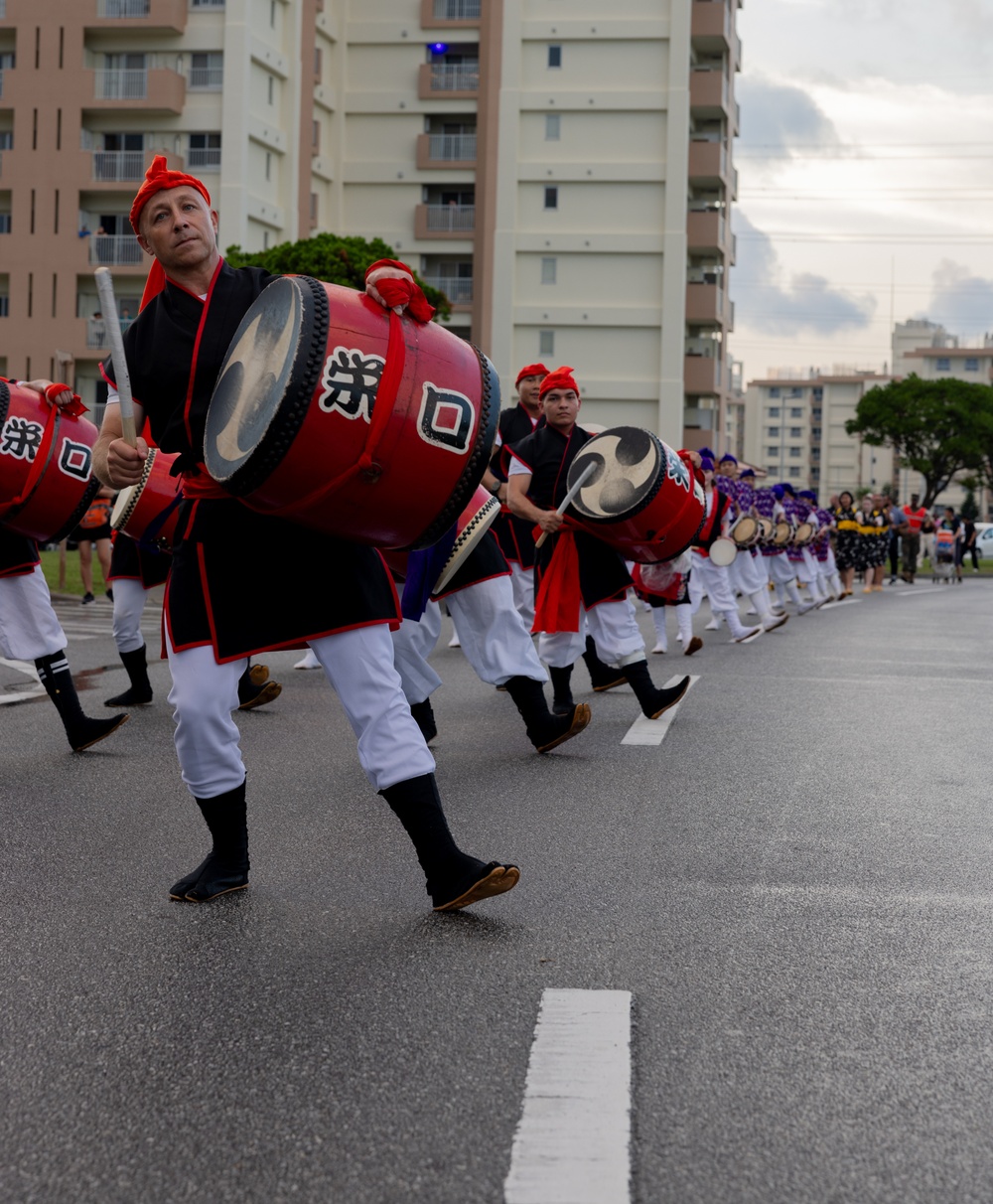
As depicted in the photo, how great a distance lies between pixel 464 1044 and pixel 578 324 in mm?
58324

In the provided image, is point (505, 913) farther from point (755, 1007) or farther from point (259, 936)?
point (755, 1007)

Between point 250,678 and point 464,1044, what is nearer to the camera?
point 464,1044

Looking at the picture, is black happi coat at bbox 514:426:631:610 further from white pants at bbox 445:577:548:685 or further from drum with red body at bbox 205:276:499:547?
drum with red body at bbox 205:276:499:547

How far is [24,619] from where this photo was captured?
25.2 ft

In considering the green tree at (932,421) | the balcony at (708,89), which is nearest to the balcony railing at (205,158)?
the balcony at (708,89)

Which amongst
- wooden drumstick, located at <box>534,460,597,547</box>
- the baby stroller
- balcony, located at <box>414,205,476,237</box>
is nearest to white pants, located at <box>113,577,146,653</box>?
wooden drumstick, located at <box>534,460,597,547</box>

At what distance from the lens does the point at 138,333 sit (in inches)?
181

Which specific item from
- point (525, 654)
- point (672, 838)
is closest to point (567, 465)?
point (525, 654)

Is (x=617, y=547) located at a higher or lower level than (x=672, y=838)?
higher

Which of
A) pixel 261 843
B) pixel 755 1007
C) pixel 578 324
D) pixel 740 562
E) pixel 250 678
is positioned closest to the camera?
pixel 755 1007

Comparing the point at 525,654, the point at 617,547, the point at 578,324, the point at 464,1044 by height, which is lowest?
the point at 464,1044

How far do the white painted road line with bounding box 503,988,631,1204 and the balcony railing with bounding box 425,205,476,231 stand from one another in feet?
196

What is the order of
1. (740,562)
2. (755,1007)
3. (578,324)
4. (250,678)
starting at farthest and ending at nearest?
Answer: 1. (578,324)
2. (740,562)
3. (250,678)
4. (755,1007)

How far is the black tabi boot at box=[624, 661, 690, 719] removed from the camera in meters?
8.94
